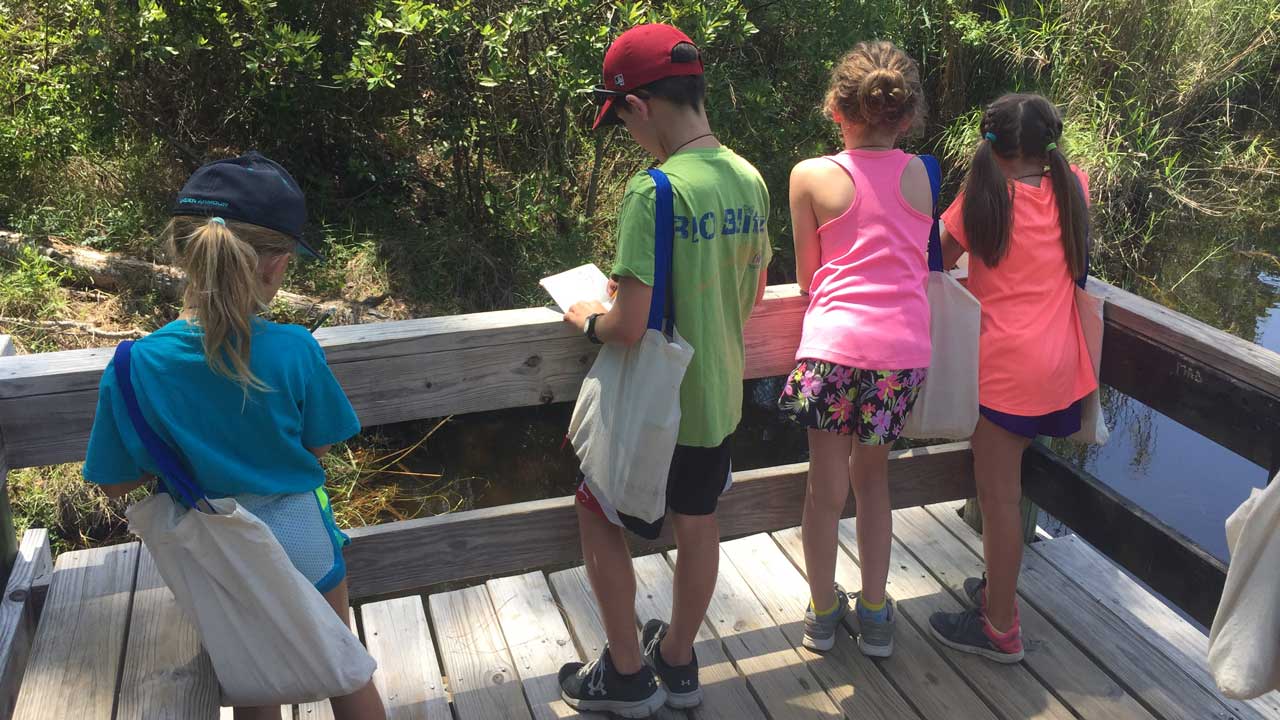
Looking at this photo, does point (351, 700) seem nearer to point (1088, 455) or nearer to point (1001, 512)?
point (1001, 512)

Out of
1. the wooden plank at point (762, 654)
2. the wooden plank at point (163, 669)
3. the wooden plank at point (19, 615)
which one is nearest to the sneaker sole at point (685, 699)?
the wooden plank at point (762, 654)

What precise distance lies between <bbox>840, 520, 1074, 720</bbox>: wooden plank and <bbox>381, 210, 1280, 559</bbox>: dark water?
101 inches

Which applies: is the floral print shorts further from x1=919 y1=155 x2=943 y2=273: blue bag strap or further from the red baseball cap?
the red baseball cap

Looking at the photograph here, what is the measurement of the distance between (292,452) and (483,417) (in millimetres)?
4252

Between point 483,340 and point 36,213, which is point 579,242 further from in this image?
point 483,340

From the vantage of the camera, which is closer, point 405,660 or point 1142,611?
point 405,660

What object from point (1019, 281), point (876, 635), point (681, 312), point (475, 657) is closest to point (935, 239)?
point (1019, 281)

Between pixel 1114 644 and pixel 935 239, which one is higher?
pixel 935 239

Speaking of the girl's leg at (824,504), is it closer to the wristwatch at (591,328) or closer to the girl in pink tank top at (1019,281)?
the girl in pink tank top at (1019,281)

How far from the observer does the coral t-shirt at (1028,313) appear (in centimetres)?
253

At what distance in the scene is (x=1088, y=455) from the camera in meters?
6.08

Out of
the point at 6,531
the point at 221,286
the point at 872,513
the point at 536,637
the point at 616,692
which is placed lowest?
the point at 536,637

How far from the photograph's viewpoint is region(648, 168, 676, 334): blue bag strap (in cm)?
202

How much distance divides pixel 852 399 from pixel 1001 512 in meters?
0.55
